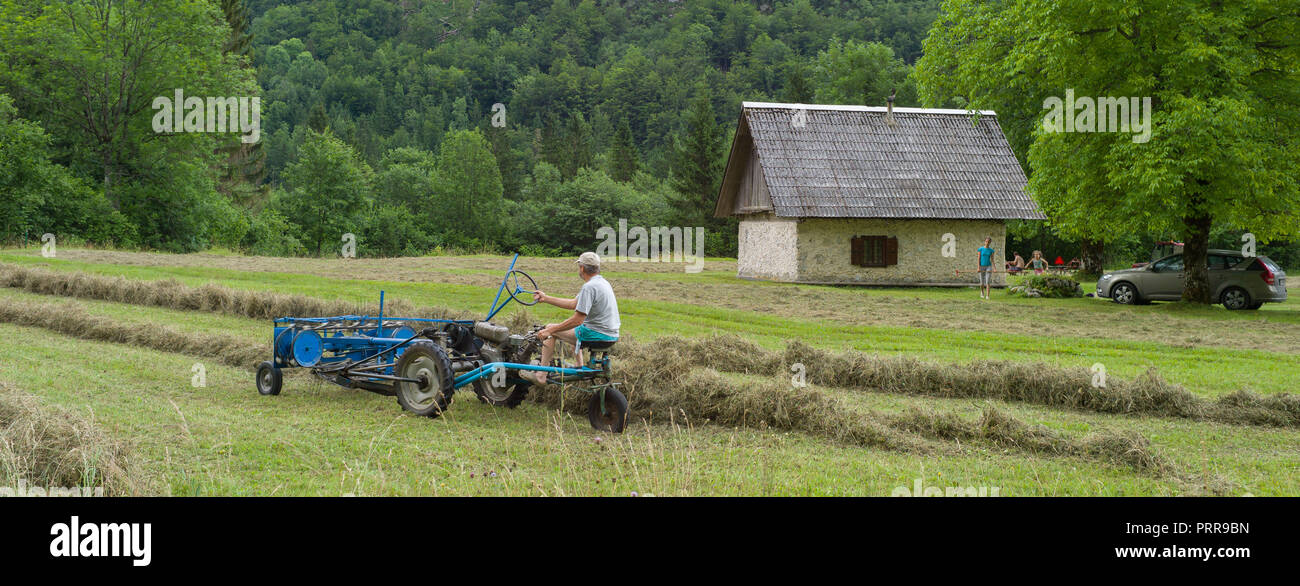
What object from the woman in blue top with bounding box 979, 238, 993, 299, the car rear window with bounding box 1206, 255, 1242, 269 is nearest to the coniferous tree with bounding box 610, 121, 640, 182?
the woman in blue top with bounding box 979, 238, 993, 299

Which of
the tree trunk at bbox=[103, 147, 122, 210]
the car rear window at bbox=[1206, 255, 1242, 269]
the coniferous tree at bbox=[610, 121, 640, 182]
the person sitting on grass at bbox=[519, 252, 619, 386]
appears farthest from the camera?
the coniferous tree at bbox=[610, 121, 640, 182]

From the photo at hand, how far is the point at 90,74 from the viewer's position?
51.8 m

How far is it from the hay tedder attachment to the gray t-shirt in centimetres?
19

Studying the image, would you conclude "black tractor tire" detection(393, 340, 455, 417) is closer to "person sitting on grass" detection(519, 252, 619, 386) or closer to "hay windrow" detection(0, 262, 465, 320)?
"person sitting on grass" detection(519, 252, 619, 386)

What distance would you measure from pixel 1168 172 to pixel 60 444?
23.2m

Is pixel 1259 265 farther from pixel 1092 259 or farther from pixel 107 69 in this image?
pixel 107 69

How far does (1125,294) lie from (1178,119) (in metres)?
6.75

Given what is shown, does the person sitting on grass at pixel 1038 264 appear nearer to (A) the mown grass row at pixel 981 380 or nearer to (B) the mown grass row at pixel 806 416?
(A) the mown grass row at pixel 981 380

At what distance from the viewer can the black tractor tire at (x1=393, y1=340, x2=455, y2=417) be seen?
10.5 metres

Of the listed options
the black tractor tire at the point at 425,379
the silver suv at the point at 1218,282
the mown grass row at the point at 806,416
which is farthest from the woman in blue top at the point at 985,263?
the black tractor tire at the point at 425,379

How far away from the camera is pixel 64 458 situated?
7031mm

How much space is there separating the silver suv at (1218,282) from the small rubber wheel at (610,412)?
2304 cm
